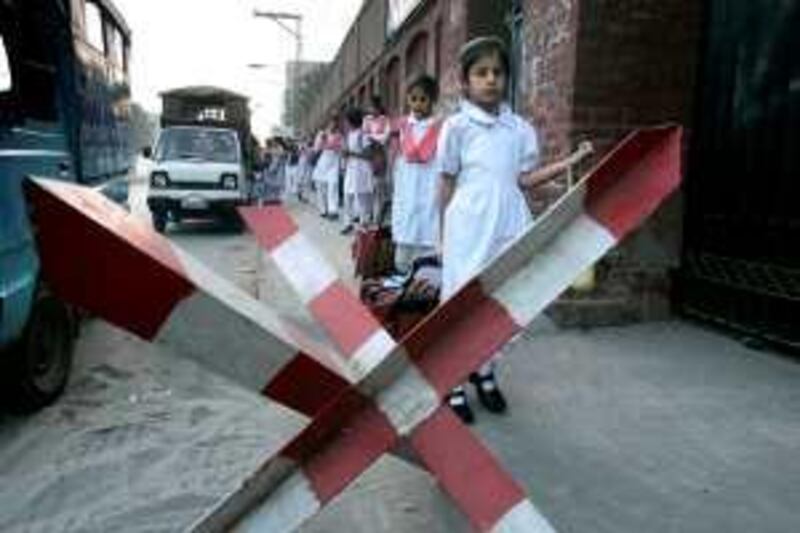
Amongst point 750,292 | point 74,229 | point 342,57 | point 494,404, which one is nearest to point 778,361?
point 750,292

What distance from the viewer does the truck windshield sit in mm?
18656

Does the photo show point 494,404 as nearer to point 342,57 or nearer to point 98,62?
point 98,62

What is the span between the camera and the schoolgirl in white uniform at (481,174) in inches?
205

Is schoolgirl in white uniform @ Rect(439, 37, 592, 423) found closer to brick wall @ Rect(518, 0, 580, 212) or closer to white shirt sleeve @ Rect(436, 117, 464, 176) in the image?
white shirt sleeve @ Rect(436, 117, 464, 176)

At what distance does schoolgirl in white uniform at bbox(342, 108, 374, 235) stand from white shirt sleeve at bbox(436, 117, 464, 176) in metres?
9.44

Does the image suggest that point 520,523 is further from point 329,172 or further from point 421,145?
point 329,172

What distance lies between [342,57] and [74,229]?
39718 millimetres

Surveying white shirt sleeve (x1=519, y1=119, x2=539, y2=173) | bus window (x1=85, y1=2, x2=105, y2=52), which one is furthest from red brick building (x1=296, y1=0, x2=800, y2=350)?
bus window (x1=85, y1=2, x2=105, y2=52)

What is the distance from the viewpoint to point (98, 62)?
9.20 meters

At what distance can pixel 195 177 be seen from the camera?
1817 centimetres

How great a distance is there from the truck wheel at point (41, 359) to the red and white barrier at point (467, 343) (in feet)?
11.5

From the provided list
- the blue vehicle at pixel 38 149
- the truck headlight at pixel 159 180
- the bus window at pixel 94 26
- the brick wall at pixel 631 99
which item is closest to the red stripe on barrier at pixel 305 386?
the blue vehicle at pixel 38 149

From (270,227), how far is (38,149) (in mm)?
2968

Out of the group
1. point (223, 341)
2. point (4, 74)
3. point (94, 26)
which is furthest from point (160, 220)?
point (223, 341)
